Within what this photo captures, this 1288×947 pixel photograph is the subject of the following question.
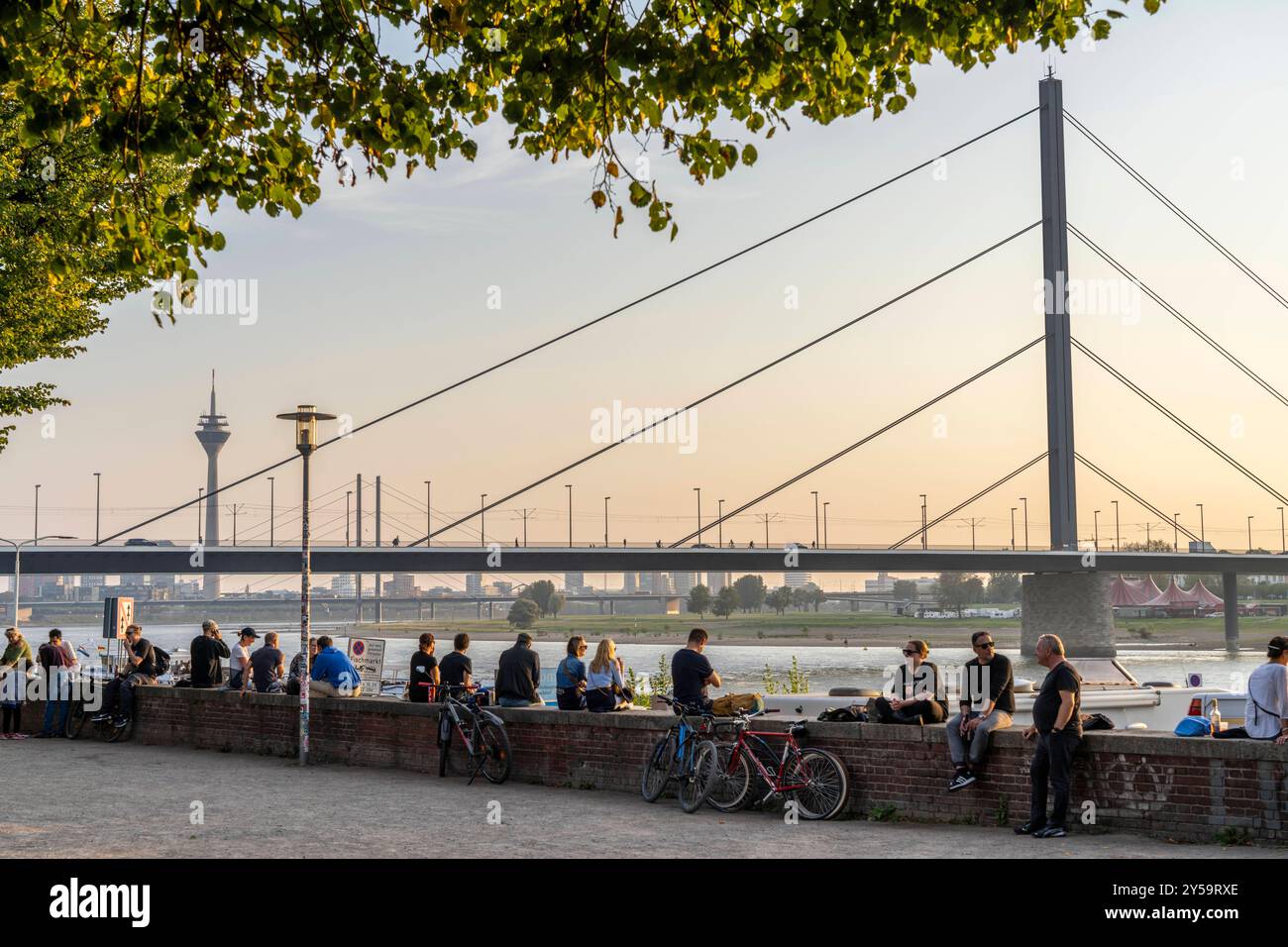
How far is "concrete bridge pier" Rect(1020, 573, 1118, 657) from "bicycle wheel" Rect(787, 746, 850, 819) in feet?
169

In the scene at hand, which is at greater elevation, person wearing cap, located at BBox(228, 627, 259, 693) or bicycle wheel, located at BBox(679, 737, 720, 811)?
person wearing cap, located at BBox(228, 627, 259, 693)

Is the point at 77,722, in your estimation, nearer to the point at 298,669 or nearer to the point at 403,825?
the point at 298,669

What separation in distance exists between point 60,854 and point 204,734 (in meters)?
8.21

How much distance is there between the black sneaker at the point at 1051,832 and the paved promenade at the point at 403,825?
85mm

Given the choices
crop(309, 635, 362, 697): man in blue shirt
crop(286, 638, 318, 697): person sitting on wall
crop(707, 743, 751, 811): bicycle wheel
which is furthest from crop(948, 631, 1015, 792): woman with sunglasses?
crop(309, 635, 362, 697): man in blue shirt

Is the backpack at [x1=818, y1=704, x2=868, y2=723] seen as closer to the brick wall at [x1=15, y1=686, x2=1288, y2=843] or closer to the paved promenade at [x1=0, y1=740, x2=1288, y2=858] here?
the brick wall at [x1=15, y1=686, x2=1288, y2=843]

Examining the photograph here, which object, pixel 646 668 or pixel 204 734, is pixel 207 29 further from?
pixel 646 668

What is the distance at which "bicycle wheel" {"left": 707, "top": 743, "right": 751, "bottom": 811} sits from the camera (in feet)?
38.4

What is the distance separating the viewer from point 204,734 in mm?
17234

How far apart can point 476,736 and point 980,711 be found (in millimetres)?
5079

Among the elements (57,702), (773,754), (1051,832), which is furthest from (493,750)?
(57,702)

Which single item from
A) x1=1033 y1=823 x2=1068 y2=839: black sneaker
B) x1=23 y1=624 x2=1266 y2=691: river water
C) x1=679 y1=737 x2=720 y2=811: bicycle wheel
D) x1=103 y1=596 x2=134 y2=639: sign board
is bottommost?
x1=23 y1=624 x2=1266 y2=691: river water

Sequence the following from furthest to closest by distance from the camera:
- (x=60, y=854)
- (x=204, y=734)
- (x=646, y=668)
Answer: (x=646, y=668) < (x=204, y=734) < (x=60, y=854)
